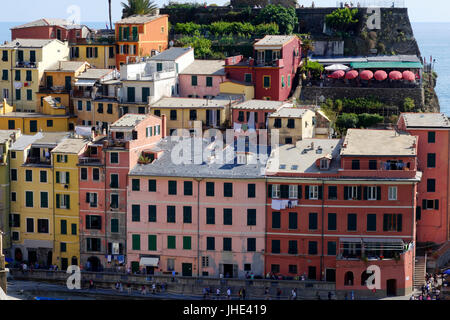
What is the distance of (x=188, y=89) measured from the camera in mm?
74625

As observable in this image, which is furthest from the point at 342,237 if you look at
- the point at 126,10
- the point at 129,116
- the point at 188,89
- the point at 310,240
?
the point at 126,10

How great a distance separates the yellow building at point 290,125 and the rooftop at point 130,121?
8.96m

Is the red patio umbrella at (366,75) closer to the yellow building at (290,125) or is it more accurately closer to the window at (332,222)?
the yellow building at (290,125)

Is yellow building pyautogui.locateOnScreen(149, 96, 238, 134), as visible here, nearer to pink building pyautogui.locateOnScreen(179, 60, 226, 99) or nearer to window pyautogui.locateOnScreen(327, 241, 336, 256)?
pink building pyautogui.locateOnScreen(179, 60, 226, 99)

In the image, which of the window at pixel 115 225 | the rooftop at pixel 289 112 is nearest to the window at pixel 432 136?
the rooftop at pixel 289 112

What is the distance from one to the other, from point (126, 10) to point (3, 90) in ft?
62.3

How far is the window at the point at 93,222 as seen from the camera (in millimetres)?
61406

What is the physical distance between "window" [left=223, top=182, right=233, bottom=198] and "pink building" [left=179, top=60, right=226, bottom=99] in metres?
16.5

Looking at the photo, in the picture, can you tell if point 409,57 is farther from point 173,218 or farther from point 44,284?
point 44,284

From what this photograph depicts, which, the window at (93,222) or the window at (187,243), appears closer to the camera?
the window at (187,243)

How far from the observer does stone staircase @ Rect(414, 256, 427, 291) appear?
192ft

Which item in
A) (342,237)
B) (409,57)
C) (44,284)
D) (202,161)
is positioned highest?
(409,57)

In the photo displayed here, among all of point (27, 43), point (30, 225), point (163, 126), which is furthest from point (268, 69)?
point (30, 225)

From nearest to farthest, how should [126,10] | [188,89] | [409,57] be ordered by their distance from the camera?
[188,89] → [409,57] → [126,10]
